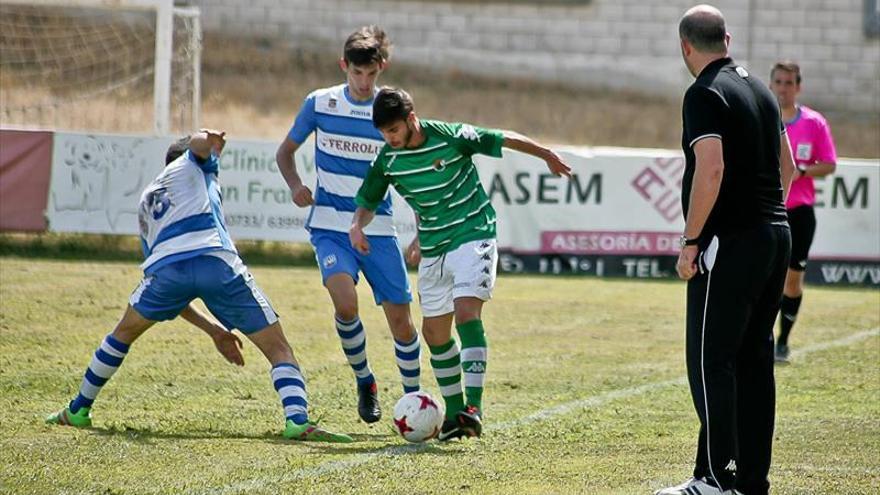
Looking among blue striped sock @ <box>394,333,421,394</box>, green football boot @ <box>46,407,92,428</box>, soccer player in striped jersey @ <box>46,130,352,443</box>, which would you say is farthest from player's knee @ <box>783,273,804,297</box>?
green football boot @ <box>46,407,92,428</box>

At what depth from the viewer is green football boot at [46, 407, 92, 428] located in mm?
7773

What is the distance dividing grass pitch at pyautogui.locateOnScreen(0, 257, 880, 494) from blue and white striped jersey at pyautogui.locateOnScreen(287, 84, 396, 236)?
1155 millimetres

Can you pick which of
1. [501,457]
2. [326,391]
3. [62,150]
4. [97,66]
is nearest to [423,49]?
[97,66]

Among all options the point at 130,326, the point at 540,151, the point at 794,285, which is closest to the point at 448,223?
the point at 540,151

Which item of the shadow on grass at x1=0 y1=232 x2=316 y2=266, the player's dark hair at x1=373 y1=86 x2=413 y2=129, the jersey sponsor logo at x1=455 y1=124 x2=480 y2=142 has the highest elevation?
the player's dark hair at x1=373 y1=86 x2=413 y2=129

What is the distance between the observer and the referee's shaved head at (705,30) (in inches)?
236

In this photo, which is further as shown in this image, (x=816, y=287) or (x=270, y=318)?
(x=816, y=287)

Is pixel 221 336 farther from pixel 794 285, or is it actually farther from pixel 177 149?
pixel 794 285

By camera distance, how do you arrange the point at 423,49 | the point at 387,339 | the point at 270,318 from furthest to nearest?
the point at 423,49
the point at 387,339
the point at 270,318

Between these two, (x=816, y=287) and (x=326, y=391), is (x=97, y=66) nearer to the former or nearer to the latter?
(x=816, y=287)

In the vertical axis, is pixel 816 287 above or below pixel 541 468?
below

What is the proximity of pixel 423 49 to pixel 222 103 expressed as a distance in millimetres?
5097

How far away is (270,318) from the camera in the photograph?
775 cm

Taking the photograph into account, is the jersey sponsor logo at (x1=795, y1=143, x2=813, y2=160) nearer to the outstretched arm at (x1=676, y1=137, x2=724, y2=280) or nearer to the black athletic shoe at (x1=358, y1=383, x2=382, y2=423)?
the black athletic shoe at (x1=358, y1=383, x2=382, y2=423)
